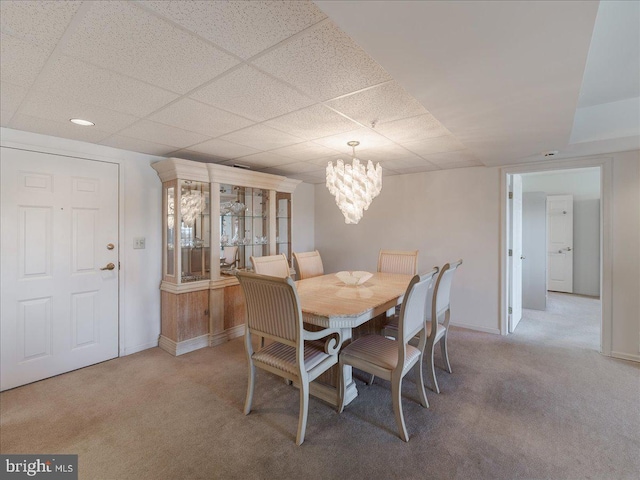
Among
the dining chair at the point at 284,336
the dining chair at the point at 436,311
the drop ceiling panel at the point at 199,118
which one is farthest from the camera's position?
the dining chair at the point at 436,311

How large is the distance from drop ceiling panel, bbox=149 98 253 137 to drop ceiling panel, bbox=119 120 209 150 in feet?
0.38

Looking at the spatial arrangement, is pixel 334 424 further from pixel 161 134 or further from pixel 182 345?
pixel 161 134

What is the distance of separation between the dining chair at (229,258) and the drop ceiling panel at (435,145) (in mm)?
2412

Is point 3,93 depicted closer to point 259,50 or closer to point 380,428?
point 259,50

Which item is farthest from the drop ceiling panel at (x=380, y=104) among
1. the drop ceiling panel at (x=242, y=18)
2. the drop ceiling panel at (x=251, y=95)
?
the drop ceiling panel at (x=242, y=18)

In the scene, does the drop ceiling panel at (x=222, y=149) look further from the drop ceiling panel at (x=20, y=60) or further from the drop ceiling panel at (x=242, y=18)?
the drop ceiling panel at (x=242, y=18)

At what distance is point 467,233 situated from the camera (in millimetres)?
3873

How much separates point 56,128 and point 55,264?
121 centimetres

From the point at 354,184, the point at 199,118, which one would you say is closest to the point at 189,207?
the point at 199,118

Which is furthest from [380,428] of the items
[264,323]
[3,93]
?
[3,93]

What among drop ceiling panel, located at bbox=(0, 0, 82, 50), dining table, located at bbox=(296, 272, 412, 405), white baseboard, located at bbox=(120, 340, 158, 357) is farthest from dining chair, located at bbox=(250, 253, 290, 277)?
drop ceiling panel, located at bbox=(0, 0, 82, 50)

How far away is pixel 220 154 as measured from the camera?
325 cm

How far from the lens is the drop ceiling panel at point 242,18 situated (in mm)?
1095

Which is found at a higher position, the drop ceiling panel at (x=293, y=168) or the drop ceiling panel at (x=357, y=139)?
the drop ceiling panel at (x=293, y=168)
